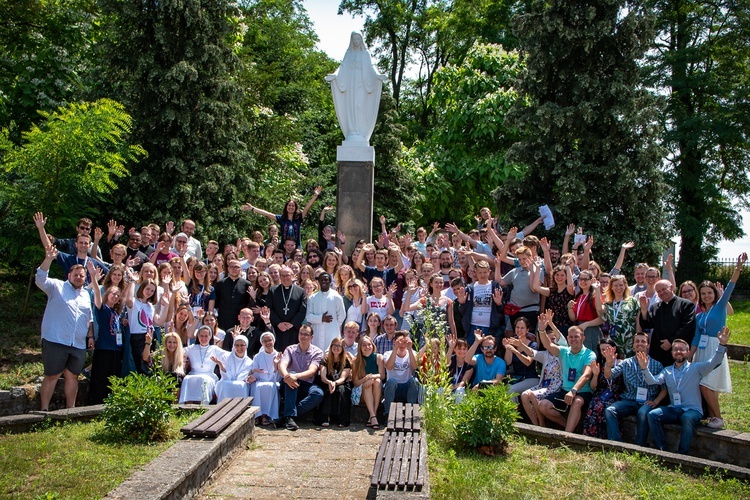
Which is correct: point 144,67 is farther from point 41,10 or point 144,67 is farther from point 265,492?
point 265,492

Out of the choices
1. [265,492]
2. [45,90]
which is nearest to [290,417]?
[265,492]

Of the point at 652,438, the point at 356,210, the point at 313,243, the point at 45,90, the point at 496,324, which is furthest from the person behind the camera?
the point at 45,90

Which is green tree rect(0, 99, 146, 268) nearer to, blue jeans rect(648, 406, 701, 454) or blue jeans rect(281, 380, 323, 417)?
blue jeans rect(281, 380, 323, 417)

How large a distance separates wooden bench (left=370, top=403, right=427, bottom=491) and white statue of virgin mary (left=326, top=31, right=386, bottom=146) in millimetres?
6982

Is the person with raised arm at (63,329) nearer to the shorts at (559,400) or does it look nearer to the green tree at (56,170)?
the green tree at (56,170)

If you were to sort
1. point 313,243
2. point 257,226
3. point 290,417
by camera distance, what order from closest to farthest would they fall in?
point 290,417, point 313,243, point 257,226

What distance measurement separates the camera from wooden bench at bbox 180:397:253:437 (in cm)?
648

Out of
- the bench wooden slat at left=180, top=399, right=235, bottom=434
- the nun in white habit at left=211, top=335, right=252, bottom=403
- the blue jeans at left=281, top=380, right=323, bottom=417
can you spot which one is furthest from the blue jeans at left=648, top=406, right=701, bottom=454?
the nun in white habit at left=211, top=335, right=252, bottom=403

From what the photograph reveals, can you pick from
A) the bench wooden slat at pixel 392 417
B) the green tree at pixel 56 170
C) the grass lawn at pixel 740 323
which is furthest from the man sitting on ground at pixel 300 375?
the grass lawn at pixel 740 323

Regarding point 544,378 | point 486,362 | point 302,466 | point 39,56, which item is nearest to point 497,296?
point 486,362

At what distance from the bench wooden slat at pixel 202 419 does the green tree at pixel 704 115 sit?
52.6ft

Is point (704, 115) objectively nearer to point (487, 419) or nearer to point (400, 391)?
point (400, 391)

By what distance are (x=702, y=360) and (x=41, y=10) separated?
511 inches

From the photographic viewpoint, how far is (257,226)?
52.0ft
